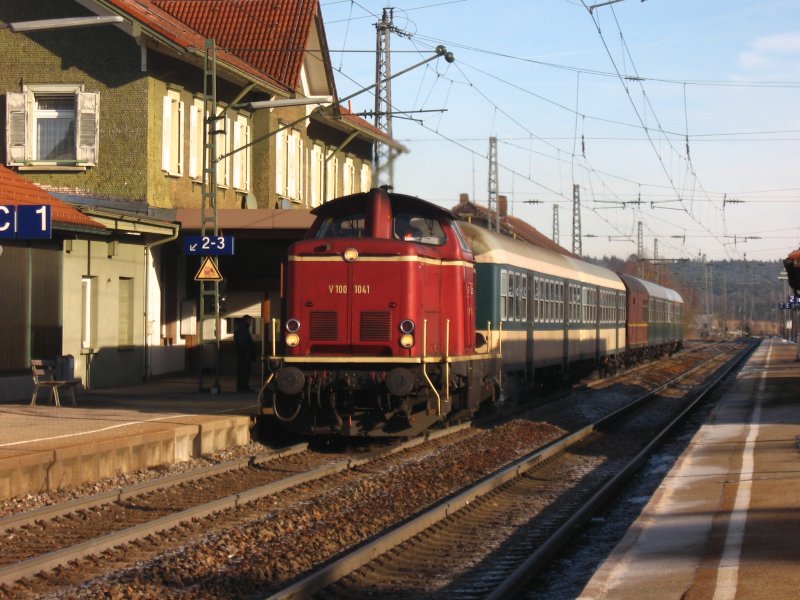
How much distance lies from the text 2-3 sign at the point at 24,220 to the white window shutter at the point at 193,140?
1451cm

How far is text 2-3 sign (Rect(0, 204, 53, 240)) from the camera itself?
13.6 metres

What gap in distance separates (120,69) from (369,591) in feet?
66.0

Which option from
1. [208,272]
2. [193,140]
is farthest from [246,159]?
[208,272]

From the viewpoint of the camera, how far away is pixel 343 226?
16.2m

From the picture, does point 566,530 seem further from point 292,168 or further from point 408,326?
point 292,168

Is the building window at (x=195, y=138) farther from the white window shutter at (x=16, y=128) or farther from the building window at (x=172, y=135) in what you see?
the white window shutter at (x=16, y=128)

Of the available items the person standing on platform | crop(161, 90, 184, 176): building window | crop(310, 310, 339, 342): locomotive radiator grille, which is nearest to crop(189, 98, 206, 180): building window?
crop(161, 90, 184, 176): building window

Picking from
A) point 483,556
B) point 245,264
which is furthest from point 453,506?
point 245,264

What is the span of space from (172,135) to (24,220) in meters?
13.7

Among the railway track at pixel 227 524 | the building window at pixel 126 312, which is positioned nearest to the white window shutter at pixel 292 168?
the building window at pixel 126 312

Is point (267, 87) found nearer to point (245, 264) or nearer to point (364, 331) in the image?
point (245, 264)

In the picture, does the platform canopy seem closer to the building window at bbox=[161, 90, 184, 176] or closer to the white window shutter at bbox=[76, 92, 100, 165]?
the building window at bbox=[161, 90, 184, 176]

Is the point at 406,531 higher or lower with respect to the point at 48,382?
lower

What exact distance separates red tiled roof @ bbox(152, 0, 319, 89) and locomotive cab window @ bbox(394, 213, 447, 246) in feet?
56.7
